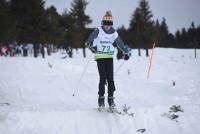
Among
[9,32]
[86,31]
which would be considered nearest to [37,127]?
[9,32]

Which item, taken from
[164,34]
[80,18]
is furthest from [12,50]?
[164,34]

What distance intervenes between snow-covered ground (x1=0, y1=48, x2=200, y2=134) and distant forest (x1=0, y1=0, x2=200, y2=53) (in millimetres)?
12281

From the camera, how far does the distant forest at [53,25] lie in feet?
126

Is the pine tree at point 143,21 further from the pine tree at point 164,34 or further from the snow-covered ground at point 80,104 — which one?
the pine tree at point 164,34

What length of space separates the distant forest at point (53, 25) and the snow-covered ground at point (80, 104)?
40.3 feet

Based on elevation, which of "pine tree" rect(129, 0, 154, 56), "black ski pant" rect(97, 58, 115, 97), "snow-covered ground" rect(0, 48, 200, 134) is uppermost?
"pine tree" rect(129, 0, 154, 56)

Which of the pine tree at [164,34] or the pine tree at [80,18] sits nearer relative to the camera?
the pine tree at [80,18]

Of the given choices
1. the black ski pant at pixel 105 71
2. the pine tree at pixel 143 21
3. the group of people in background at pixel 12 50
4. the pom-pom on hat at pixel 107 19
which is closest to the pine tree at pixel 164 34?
the pine tree at pixel 143 21

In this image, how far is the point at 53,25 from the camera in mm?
42469

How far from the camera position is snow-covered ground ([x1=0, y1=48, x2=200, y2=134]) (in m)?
8.74

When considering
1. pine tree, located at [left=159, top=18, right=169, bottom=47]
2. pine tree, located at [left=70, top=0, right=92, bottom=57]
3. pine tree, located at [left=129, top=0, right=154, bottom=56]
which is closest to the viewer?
pine tree, located at [left=70, top=0, right=92, bottom=57]

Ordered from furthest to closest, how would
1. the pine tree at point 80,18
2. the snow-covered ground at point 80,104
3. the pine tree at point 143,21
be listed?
1. the pine tree at point 143,21
2. the pine tree at point 80,18
3. the snow-covered ground at point 80,104

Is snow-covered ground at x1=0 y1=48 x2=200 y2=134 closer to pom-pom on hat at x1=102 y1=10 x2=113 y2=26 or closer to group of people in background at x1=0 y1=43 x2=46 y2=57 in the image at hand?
pom-pom on hat at x1=102 y1=10 x2=113 y2=26

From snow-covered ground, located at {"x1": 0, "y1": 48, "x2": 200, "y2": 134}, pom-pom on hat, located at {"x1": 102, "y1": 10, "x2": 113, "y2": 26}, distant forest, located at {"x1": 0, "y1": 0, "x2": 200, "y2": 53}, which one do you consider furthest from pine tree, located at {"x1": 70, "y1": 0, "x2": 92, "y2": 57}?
pom-pom on hat, located at {"x1": 102, "y1": 10, "x2": 113, "y2": 26}
